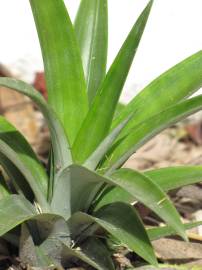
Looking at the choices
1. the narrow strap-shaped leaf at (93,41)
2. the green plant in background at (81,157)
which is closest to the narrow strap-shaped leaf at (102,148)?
the green plant in background at (81,157)

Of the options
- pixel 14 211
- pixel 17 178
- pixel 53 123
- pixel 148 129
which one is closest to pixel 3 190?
pixel 17 178

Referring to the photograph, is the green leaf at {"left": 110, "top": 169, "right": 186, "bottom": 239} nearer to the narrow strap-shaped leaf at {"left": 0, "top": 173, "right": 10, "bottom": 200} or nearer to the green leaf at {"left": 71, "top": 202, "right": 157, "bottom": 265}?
the green leaf at {"left": 71, "top": 202, "right": 157, "bottom": 265}

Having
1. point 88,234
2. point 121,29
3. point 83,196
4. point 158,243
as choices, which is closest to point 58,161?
point 83,196

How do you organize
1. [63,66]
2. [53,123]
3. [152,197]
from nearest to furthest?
[152,197] → [53,123] → [63,66]

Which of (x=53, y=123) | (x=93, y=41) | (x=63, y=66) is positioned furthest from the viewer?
(x=93, y=41)

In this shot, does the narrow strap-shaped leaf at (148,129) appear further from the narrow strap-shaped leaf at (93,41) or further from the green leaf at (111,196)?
the narrow strap-shaped leaf at (93,41)

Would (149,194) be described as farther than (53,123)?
No

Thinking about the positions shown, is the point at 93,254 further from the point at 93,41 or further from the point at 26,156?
the point at 93,41

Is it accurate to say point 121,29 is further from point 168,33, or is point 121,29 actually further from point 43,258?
point 43,258
